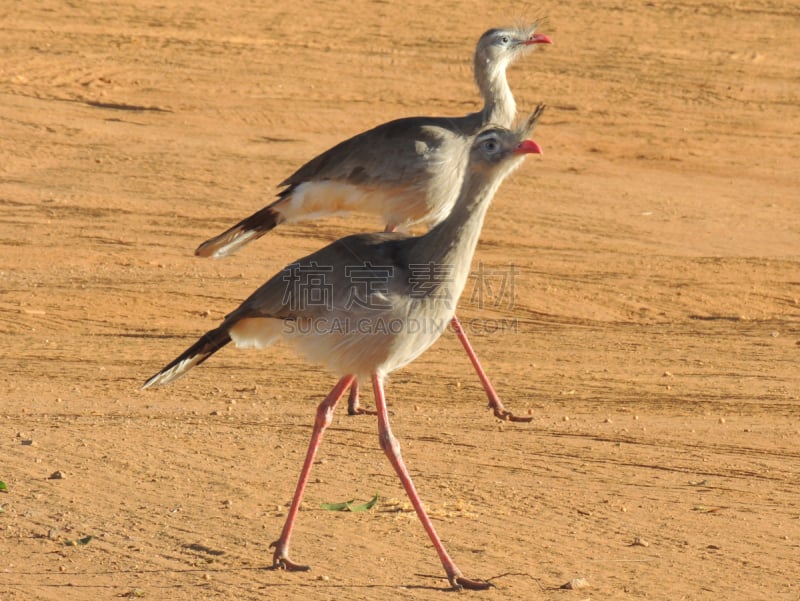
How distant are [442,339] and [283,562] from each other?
12.6 ft

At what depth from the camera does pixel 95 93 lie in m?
14.6

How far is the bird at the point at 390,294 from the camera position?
4.80m

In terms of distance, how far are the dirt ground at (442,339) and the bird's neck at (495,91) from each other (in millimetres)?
1532

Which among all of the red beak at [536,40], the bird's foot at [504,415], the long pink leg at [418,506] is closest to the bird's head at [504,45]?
the red beak at [536,40]

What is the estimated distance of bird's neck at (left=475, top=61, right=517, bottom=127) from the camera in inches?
319

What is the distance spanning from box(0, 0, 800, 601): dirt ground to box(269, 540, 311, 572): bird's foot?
7 cm

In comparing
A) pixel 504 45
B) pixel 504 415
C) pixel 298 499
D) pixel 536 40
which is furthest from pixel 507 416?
pixel 536 40

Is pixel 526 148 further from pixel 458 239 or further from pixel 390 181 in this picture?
pixel 390 181

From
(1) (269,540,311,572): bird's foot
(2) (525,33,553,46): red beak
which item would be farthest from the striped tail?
(2) (525,33,553,46): red beak

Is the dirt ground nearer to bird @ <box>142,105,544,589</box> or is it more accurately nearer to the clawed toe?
the clawed toe

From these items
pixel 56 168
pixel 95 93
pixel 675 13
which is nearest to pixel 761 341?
pixel 56 168

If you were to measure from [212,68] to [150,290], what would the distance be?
22.3ft

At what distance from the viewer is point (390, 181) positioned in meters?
7.54

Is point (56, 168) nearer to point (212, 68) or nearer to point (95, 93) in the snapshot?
point (95, 93)
